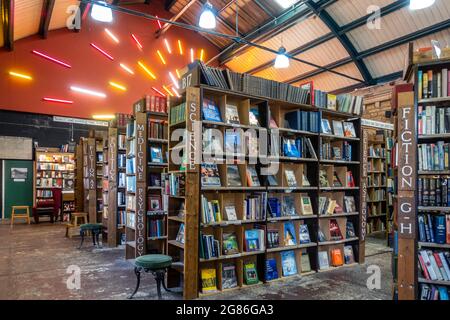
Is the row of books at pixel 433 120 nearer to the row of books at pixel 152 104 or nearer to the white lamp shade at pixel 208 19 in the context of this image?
the row of books at pixel 152 104

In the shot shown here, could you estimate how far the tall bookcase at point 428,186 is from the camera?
3.22 metres

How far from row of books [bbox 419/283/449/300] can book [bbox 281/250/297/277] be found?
1752mm

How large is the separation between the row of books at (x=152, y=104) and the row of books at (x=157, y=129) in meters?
0.19

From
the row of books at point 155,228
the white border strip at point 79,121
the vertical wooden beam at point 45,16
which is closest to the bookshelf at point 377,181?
the row of books at point 155,228

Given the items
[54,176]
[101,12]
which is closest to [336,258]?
[101,12]

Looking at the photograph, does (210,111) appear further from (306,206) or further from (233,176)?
(306,206)

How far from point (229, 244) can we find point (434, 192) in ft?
7.74

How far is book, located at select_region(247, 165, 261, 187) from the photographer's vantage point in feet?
14.1

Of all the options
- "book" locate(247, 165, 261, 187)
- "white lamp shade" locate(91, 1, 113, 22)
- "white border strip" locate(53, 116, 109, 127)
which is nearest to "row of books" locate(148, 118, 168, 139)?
"book" locate(247, 165, 261, 187)

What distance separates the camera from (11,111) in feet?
35.0

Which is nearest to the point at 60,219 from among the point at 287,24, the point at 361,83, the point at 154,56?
the point at 154,56

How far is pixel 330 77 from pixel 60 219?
1055cm

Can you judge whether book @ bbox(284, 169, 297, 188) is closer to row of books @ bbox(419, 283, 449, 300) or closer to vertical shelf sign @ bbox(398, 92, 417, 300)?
vertical shelf sign @ bbox(398, 92, 417, 300)

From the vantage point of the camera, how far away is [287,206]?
→ 15.8 feet
